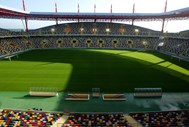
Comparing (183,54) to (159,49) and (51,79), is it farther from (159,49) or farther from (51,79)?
(51,79)

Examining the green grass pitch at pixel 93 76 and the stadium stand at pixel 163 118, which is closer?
the stadium stand at pixel 163 118

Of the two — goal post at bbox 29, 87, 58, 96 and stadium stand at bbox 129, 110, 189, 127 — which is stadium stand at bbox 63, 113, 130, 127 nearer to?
stadium stand at bbox 129, 110, 189, 127

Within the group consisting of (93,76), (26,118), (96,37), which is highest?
(96,37)

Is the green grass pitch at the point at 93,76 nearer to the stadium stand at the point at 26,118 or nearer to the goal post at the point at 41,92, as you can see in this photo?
the goal post at the point at 41,92

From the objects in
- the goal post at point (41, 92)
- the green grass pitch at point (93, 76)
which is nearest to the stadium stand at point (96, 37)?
the green grass pitch at point (93, 76)

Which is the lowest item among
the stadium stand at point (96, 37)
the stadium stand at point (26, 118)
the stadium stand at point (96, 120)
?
the stadium stand at point (96, 120)

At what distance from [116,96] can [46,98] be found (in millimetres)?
6783

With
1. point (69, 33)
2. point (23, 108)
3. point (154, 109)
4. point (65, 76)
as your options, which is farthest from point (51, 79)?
point (69, 33)

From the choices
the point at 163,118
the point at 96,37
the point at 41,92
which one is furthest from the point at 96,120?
the point at 96,37

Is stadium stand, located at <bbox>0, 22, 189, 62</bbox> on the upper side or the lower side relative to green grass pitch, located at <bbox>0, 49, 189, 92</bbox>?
upper

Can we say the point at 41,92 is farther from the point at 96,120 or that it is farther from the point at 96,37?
the point at 96,37

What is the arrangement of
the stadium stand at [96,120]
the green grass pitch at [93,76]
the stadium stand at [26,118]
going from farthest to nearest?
the green grass pitch at [93,76] → the stadium stand at [96,120] → the stadium stand at [26,118]

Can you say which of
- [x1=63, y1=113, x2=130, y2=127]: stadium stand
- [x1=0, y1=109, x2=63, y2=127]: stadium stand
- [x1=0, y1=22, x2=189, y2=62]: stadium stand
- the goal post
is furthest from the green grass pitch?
[x1=0, y1=22, x2=189, y2=62]: stadium stand

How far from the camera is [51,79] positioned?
2241cm
